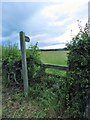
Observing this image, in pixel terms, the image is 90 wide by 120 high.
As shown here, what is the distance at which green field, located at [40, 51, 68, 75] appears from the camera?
14.0 feet

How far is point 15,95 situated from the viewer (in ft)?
15.5

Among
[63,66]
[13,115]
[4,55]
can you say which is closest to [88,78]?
[63,66]

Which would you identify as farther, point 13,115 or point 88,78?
point 13,115

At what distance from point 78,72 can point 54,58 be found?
157 centimetres

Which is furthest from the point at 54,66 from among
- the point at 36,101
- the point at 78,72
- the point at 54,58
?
the point at 78,72

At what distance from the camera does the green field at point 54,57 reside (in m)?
4.25

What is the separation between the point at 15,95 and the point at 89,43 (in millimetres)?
2144

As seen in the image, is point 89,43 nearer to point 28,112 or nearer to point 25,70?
point 28,112

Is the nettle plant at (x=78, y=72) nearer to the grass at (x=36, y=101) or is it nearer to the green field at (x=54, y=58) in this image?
the grass at (x=36, y=101)

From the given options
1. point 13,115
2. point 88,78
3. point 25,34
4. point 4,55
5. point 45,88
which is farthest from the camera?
point 4,55

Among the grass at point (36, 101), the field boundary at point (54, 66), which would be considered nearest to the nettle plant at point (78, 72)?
the grass at point (36, 101)

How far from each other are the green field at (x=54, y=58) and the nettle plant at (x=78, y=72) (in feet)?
2.48

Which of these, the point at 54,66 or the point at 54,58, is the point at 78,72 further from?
the point at 54,58

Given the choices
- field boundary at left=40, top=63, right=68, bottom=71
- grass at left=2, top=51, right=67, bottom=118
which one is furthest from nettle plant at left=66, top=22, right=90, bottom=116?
field boundary at left=40, top=63, right=68, bottom=71
